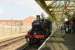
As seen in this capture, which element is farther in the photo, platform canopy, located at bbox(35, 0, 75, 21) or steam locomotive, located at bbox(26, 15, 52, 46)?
steam locomotive, located at bbox(26, 15, 52, 46)

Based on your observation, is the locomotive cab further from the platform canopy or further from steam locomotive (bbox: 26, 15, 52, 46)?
the platform canopy

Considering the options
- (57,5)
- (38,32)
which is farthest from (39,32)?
(57,5)

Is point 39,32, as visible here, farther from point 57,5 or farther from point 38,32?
point 57,5

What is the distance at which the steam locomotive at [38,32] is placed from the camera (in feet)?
68.1

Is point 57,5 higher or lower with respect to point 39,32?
higher

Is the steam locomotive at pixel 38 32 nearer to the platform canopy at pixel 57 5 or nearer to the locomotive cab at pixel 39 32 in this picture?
the locomotive cab at pixel 39 32

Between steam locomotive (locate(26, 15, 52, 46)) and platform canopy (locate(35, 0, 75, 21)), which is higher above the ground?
platform canopy (locate(35, 0, 75, 21))

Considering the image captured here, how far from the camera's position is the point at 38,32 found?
2130 cm

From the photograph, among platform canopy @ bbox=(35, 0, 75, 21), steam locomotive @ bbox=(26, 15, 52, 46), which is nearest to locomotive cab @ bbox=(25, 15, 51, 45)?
steam locomotive @ bbox=(26, 15, 52, 46)

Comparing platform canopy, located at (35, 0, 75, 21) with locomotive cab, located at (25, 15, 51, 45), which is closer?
platform canopy, located at (35, 0, 75, 21)

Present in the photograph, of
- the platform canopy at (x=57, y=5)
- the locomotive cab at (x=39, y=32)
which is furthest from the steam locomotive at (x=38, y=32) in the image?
the platform canopy at (x=57, y=5)

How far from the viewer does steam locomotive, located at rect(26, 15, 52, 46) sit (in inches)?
817

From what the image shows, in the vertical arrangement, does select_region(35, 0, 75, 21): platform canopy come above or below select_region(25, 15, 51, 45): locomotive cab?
above

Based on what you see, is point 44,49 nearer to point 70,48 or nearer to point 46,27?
point 70,48
